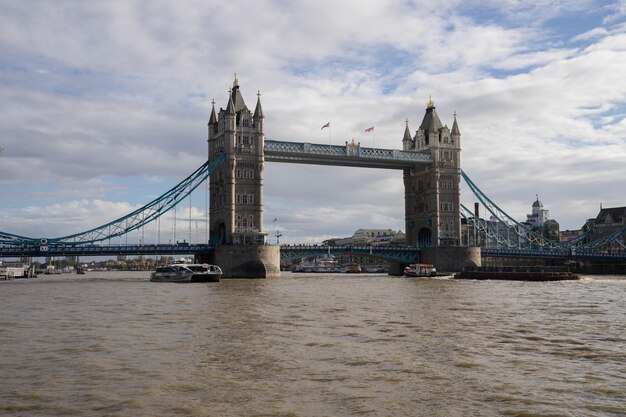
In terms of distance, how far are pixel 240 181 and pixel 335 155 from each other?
16.3 meters

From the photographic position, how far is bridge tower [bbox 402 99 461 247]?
118 metres

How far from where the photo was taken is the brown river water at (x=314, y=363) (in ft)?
52.8

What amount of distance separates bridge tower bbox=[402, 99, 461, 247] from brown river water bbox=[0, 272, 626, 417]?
262ft

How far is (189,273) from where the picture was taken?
277 feet

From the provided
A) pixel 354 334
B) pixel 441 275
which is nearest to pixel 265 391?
pixel 354 334

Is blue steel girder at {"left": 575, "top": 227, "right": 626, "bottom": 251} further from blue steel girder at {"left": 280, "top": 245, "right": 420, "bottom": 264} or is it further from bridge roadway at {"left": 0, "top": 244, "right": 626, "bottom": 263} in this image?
blue steel girder at {"left": 280, "top": 245, "right": 420, "bottom": 264}

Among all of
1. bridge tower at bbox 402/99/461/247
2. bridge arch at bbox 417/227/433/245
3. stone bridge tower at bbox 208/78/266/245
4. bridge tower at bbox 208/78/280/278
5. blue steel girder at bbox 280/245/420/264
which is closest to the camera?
bridge tower at bbox 208/78/280/278

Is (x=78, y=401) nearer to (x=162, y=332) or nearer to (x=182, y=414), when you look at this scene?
(x=182, y=414)

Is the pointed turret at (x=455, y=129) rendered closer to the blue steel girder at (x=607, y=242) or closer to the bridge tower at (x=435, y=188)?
the bridge tower at (x=435, y=188)

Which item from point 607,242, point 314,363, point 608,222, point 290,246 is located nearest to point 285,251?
point 290,246

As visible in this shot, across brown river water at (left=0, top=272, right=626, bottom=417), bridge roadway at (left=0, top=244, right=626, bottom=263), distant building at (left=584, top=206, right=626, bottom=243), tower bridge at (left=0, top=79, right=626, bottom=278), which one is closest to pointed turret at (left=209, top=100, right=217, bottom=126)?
tower bridge at (left=0, top=79, right=626, bottom=278)

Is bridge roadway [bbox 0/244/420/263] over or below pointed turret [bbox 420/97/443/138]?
below

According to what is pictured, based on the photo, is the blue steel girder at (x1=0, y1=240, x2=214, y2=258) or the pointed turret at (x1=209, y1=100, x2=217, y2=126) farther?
the pointed turret at (x1=209, y1=100, x2=217, y2=126)

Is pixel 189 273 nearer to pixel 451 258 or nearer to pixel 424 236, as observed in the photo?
pixel 451 258
